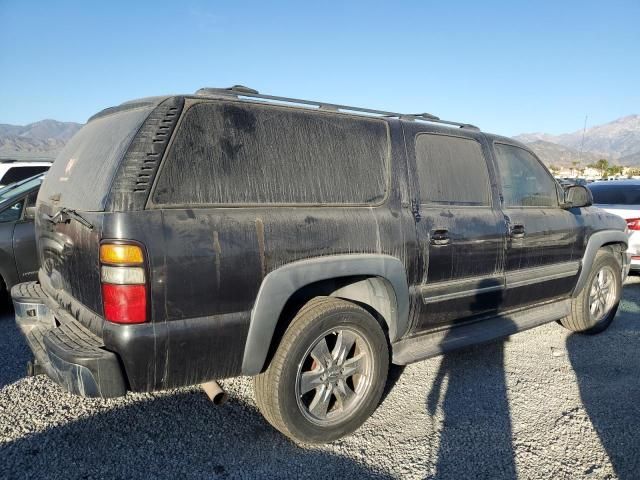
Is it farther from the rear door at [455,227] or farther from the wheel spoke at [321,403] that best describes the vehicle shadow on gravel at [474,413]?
the wheel spoke at [321,403]

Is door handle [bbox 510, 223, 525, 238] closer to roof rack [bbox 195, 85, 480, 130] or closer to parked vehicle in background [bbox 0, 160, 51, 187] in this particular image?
roof rack [bbox 195, 85, 480, 130]

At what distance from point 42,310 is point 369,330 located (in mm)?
2015

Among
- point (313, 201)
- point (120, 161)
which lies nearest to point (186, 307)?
point (120, 161)

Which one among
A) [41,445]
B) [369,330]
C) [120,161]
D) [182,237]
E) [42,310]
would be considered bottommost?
[41,445]

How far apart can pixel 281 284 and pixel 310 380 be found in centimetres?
68

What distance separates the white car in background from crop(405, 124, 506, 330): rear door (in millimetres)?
4195

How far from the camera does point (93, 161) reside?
2.60 meters

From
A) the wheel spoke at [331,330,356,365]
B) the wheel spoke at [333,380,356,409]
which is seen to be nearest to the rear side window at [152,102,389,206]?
the wheel spoke at [331,330,356,365]

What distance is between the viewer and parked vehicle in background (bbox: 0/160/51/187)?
8250 mm

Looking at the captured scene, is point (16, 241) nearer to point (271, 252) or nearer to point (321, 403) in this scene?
point (271, 252)

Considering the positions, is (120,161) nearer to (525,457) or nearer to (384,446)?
(384,446)

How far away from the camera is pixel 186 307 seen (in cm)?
226

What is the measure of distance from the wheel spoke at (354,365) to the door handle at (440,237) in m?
0.91

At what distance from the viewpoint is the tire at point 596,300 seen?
4727 mm
